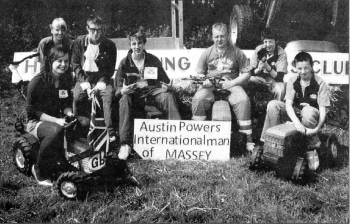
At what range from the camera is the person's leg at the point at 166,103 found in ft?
12.8

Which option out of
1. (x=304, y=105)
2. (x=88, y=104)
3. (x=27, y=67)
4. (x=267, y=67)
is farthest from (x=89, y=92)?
(x=304, y=105)

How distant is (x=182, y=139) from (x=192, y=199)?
0.72 m

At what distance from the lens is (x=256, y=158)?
364 centimetres

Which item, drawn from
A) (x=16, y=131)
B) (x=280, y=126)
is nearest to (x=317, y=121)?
(x=280, y=126)

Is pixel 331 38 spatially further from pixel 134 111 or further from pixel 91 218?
pixel 91 218

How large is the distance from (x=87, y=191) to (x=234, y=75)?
1.91m

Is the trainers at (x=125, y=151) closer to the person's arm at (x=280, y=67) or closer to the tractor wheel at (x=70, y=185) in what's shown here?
the tractor wheel at (x=70, y=185)

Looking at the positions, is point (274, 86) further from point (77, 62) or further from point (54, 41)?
point (54, 41)

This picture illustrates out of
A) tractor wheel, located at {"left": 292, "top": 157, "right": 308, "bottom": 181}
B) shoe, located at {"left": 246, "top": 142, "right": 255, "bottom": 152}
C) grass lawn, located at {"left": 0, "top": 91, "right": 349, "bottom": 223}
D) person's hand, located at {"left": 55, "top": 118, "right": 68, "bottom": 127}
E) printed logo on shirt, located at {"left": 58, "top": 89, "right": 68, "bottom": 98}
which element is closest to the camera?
grass lawn, located at {"left": 0, "top": 91, "right": 349, "bottom": 223}

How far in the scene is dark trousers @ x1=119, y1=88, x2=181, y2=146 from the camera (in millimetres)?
3848

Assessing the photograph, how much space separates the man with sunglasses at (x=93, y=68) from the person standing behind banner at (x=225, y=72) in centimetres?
88

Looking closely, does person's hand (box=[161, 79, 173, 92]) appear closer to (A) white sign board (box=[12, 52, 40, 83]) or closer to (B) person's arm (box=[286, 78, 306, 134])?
(B) person's arm (box=[286, 78, 306, 134])

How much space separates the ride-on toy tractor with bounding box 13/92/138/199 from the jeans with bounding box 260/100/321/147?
1.45 meters

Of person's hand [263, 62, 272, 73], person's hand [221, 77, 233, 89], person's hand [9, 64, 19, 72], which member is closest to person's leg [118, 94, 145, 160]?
person's hand [221, 77, 233, 89]
